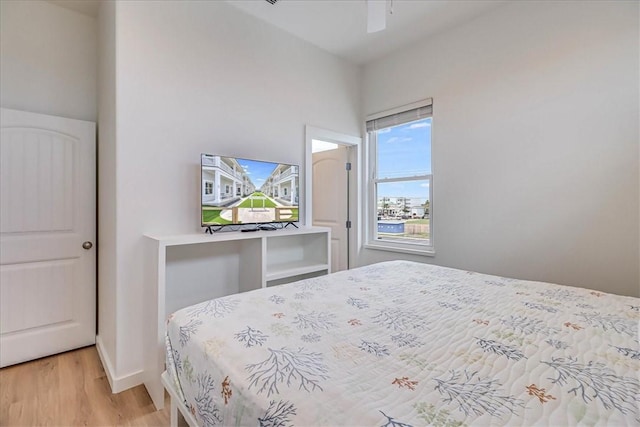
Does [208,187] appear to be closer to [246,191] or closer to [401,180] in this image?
[246,191]

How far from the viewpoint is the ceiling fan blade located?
1.65 meters

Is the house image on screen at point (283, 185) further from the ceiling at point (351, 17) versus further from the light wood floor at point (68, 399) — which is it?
the light wood floor at point (68, 399)

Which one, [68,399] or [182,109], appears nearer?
[68,399]

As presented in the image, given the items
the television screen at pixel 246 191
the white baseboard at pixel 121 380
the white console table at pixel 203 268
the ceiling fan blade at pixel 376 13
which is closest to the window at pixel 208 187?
the television screen at pixel 246 191

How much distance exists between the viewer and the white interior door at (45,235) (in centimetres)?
217

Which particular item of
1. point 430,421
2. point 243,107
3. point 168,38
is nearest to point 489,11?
point 243,107

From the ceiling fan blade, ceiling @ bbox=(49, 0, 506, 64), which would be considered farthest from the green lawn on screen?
ceiling @ bbox=(49, 0, 506, 64)

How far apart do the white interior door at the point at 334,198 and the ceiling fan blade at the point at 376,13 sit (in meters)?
1.94

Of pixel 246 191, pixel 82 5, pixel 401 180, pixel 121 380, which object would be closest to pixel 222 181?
pixel 246 191

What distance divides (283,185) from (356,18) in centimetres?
168

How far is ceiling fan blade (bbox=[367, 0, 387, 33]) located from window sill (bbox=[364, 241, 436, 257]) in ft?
6.93

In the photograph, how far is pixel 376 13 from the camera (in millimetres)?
1707

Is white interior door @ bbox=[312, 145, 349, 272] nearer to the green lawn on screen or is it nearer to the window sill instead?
the window sill

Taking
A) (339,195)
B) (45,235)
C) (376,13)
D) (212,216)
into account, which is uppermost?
(376,13)
